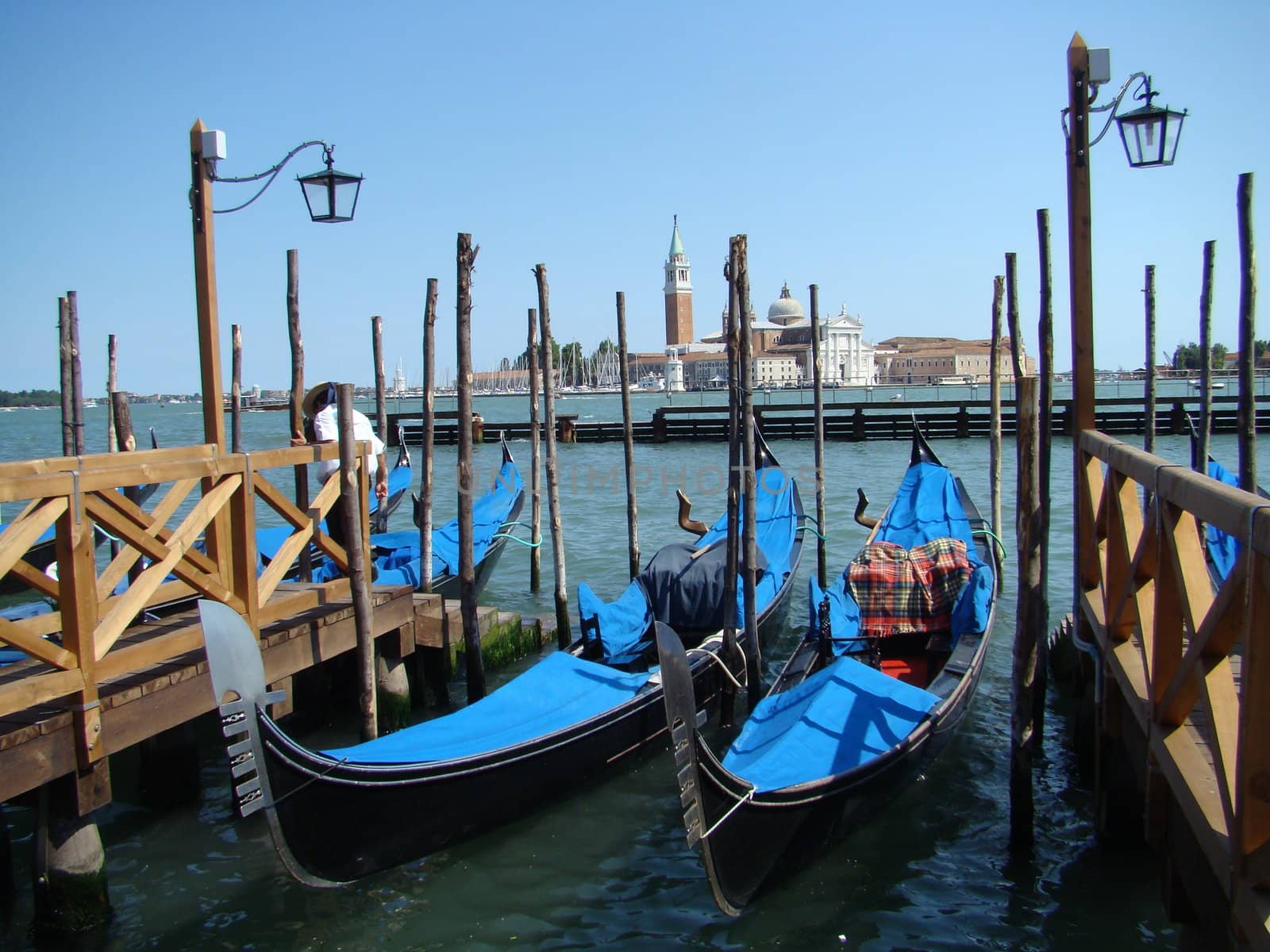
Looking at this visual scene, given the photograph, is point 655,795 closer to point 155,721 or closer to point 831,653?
point 831,653

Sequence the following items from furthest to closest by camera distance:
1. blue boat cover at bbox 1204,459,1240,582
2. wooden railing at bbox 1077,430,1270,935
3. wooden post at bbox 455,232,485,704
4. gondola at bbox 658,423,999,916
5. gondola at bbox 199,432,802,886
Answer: blue boat cover at bbox 1204,459,1240,582 → wooden post at bbox 455,232,485,704 → gondola at bbox 658,423,999,916 → gondola at bbox 199,432,802,886 → wooden railing at bbox 1077,430,1270,935

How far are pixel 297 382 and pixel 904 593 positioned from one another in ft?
10.3

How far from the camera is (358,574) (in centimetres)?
360

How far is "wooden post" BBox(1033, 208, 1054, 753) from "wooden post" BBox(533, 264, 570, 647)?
267 cm

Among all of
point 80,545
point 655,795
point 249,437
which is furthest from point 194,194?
point 249,437

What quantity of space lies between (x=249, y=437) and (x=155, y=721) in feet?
96.2

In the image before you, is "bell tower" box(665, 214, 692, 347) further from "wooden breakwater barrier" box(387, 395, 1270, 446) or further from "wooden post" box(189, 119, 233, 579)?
"wooden post" box(189, 119, 233, 579)

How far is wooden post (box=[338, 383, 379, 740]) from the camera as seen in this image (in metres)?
3.58

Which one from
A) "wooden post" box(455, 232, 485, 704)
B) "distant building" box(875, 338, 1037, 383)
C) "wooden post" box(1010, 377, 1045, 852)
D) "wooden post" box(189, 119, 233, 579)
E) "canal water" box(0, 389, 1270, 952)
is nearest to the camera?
"canal water" box(0, 389, 1270, 952)

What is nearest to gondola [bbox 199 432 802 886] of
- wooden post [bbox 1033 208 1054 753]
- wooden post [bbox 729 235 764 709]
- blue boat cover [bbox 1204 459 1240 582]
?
wooden post [bbox 729 235 764 709]

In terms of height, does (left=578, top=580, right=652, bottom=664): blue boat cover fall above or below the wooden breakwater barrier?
below

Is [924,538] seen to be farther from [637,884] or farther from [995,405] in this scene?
[637,884]

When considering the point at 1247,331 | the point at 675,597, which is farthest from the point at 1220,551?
the point at 675,597

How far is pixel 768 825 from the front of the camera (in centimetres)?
290
